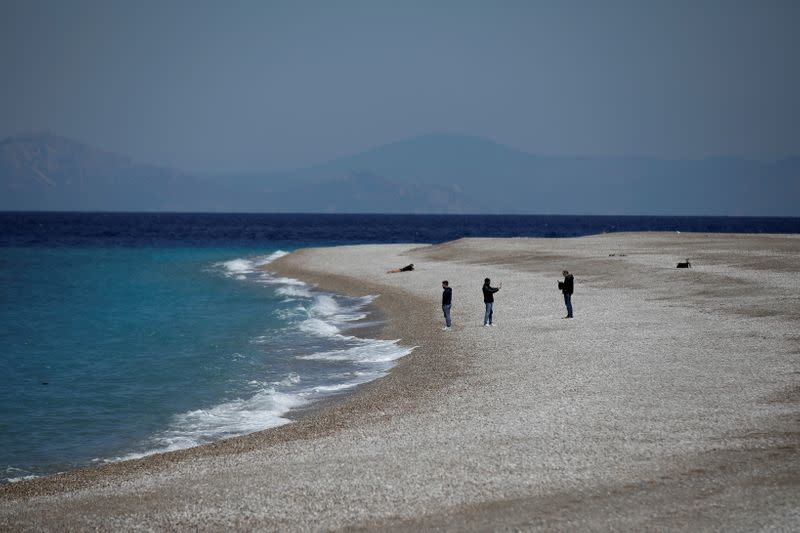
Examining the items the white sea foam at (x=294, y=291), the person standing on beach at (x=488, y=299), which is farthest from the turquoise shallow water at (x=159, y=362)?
the person standing on beach at (x=488, y=299)

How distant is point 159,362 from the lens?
2759cm

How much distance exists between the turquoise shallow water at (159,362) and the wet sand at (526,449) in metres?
2.15

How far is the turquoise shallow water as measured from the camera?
1828 cm

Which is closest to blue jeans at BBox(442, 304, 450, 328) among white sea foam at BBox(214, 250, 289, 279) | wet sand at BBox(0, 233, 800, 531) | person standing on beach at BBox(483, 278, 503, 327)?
wet sand at BBox(0, 233, 800, 531)

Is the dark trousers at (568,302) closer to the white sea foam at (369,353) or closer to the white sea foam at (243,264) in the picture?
the white sea foam at (369,353)

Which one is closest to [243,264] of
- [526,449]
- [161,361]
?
[161,361]

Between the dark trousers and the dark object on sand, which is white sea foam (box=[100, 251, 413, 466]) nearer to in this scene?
the dark trousers

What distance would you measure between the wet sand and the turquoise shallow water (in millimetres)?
2147

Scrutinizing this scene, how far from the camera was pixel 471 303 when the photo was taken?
35.0m

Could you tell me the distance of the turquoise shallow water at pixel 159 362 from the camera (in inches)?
720

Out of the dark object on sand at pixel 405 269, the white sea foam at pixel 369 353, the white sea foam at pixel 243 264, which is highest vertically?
the dark object on sand at pixel 405 269

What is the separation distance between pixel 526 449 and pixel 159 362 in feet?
59.5

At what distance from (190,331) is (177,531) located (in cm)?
2475

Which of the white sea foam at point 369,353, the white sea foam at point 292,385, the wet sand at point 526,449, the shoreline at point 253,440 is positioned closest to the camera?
the wet sand at point 526,449
